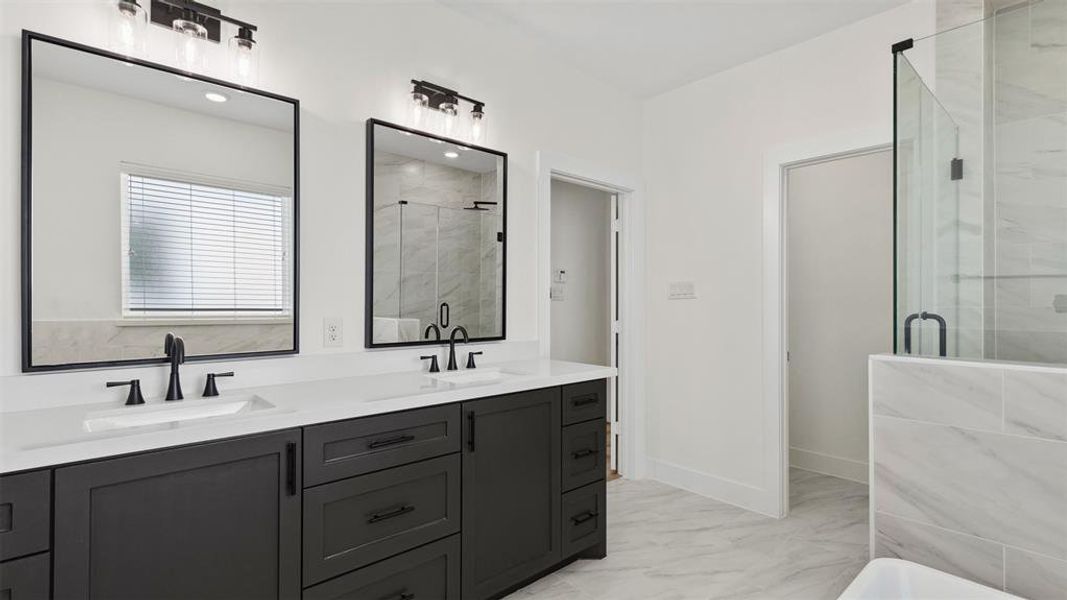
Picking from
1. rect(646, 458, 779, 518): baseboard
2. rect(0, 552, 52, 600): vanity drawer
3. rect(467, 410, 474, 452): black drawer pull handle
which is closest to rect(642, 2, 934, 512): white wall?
rect(646, 458, 779, 518): baseboard

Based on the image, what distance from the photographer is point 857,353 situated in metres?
3.51

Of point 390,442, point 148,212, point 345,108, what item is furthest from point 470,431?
point 345,108

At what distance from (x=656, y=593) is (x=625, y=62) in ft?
9.19

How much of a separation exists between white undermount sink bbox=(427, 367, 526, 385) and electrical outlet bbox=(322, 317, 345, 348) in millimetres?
403

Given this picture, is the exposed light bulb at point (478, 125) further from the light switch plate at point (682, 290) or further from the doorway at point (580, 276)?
the doorway at point (580, 276)

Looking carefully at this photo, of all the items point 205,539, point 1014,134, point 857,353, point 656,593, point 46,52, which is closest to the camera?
point 205,539

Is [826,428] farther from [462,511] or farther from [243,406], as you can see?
[243,406]

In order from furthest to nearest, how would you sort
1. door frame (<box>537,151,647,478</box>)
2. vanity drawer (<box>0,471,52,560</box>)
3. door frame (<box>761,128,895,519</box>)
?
door frame (<box>537,151,647,478</box>), door frame (<box>761,128,895,519</box>), vanity drawer (<box>0,471,52,560</box>)

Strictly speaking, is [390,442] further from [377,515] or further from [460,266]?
[460,266]

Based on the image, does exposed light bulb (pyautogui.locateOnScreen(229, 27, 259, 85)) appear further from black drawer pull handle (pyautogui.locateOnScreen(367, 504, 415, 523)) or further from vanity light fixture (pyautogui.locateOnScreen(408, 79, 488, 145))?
black drawer pull handle (pyautogui.locateOnScreen(367, 504, 415, 523))

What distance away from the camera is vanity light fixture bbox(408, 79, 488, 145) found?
2391mm

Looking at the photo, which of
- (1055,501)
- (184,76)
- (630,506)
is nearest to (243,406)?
(184,76)

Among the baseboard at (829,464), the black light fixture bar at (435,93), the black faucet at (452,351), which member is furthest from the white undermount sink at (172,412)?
the baseboard at (829,464)

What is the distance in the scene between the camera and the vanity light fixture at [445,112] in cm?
239
